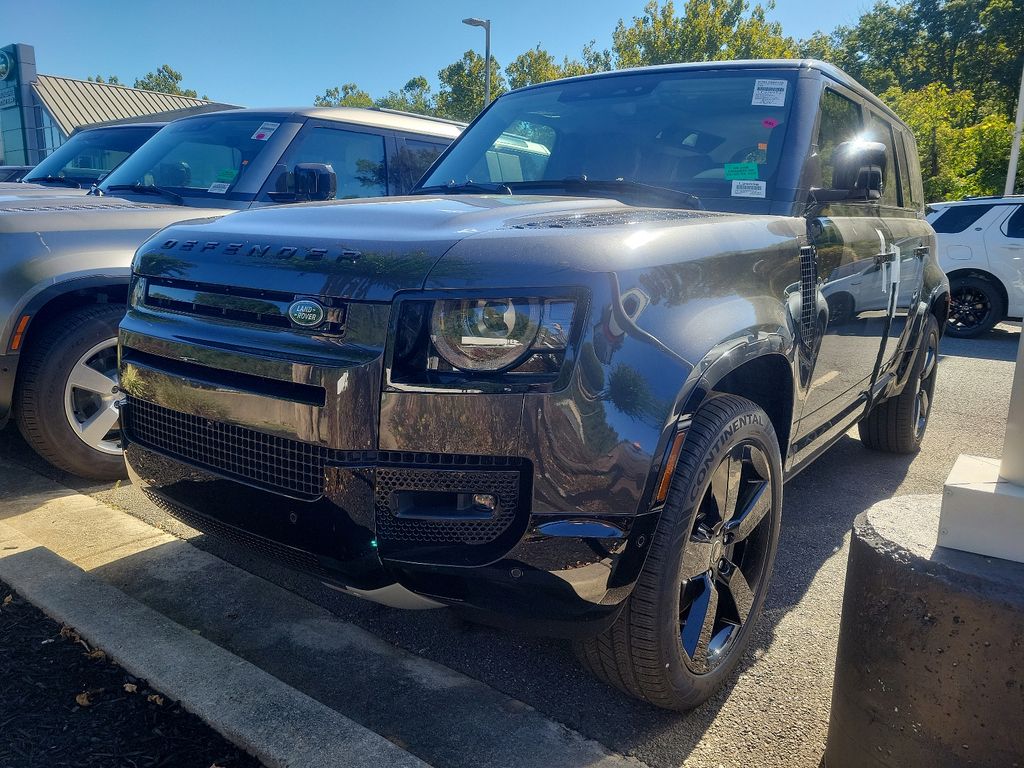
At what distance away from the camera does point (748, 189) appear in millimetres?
2820

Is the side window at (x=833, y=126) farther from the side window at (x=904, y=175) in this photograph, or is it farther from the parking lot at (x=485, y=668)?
the parking lot at (x=485, y=668)

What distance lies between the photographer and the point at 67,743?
203 centimetres

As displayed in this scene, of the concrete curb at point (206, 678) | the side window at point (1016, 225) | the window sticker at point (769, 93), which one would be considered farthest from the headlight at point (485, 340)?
the side window at point (1016, 225)

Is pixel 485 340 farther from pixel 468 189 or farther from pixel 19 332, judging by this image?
pixel 19 332

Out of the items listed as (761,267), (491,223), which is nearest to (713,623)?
(761,267)

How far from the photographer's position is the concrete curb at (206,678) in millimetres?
1975

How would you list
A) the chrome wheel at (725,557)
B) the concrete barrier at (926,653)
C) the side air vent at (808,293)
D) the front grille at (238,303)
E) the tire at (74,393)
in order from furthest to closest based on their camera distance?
the tire at (74,393) → the side air vent at (808,293) → the chrome wheel at (725,557) → the front grille at (238,303) → the concrete barrier at (926,653)

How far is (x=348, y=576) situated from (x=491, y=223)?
942mm

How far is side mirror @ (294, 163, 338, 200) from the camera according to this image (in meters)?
3.90

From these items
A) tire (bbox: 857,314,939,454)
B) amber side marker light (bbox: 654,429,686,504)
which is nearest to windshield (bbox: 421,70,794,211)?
amber side marker light (bbox: 654,429,686,504)

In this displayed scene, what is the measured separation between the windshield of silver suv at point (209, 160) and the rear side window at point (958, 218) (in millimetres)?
9143

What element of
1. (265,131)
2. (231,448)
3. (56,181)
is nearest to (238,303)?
(231,448)

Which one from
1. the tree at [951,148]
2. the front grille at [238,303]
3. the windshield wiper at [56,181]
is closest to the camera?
the front grille at [238,303]

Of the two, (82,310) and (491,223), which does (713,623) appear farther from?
(82,310)
